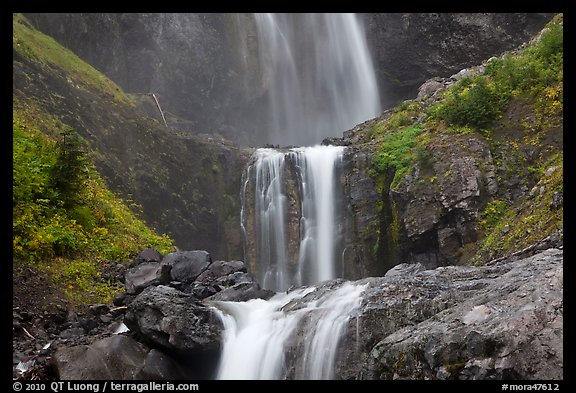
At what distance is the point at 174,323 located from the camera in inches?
335

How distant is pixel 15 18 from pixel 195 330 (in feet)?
64.6

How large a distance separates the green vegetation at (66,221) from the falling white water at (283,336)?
3729 millimetres

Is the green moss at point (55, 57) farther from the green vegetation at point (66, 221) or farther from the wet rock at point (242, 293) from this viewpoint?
the wet rock at point (242, 293)

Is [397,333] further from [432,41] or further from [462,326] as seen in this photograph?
[432,41]

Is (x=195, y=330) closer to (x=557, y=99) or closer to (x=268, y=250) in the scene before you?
(x=268, y=250)

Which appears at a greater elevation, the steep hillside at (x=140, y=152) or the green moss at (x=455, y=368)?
the steep hillside at (x=140, y=152)

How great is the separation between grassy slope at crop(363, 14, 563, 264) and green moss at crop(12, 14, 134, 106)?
474 inches

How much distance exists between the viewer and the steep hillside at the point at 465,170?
46.8ft

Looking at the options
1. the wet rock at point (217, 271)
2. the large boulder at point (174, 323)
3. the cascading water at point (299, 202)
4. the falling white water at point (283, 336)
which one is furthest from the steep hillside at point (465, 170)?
the large boulder at point (174, 323)

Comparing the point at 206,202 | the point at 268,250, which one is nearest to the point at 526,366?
the point at 268,250

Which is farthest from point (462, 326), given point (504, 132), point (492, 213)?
point (504, 132)

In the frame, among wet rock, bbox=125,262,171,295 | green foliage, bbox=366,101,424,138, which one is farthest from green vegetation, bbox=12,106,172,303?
green foliage, bbox=366,101,424,138

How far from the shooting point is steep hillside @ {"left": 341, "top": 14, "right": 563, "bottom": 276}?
14.2m

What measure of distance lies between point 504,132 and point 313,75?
17857mm
